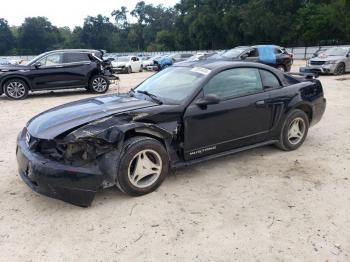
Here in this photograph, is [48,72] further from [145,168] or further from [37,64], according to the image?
[145,168]

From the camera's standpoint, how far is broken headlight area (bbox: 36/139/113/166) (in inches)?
147

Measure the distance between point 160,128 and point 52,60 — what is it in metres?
9.36

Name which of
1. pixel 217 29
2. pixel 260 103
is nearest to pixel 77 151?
pixel 260 103

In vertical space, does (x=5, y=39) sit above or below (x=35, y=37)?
below

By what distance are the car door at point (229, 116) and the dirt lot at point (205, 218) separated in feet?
1.35

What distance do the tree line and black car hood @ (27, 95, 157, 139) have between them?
167ft

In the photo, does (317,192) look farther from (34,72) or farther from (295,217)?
(34,72)

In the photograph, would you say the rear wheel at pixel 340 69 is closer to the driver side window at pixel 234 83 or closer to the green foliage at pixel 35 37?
the driver side window at pixel 234 83

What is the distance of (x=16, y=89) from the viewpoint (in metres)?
11.9

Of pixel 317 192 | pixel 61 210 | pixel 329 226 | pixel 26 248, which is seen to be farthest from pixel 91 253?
pixel 317 192

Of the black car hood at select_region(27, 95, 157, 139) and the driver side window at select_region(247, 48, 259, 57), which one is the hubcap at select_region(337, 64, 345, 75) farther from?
the black car hood at select_region(27, 95, 157, 139)

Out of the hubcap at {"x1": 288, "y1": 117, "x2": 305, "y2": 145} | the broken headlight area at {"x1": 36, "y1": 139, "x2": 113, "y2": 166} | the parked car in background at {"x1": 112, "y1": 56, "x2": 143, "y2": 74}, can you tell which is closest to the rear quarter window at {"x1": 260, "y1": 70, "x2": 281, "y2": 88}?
the hubcap at {"x1": 288, "y1": 117, "x2": 305, "y2": 145}

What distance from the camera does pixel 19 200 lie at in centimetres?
407

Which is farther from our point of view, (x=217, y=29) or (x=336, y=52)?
(x=217, y=29)
